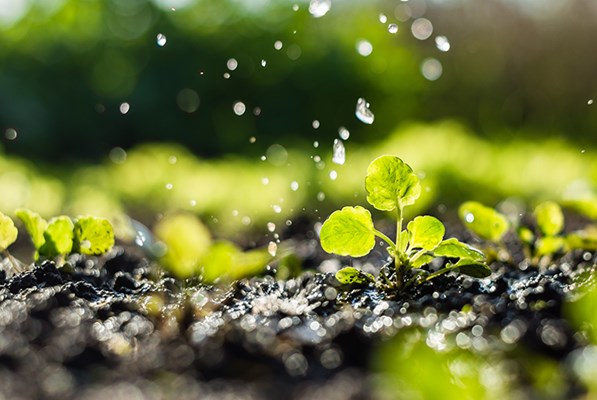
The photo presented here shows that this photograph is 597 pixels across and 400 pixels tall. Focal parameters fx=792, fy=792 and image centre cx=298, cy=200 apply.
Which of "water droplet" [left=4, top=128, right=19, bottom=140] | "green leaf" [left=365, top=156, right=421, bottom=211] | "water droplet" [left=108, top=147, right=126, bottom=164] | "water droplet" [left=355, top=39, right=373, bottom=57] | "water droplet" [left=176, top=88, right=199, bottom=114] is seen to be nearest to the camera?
"green leaf" [left=365, top=156, right=421, bottom=211]

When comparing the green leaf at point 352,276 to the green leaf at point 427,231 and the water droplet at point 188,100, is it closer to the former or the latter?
the green leaf at point 427,231

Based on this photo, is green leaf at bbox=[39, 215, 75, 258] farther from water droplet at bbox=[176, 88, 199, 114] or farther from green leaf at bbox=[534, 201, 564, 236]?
water droplet at bbox=[176, 88, 199, 114]

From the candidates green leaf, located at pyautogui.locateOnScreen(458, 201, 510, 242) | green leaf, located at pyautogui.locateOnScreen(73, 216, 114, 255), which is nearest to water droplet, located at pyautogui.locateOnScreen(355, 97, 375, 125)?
green leaf, located at pyautogui.locateOnScreen(458, 201, 510, 242)

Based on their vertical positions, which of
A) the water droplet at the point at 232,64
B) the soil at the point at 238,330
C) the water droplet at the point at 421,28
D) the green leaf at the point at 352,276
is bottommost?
the soil at the point at 238,330

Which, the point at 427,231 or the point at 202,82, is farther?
the point at 202,82

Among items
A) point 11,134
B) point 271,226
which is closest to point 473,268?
point 271,226

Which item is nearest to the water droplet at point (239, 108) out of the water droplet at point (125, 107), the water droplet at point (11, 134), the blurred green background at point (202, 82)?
the blurred green background at point (202, 82)

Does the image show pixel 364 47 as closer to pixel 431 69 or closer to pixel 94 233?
pixel 431 69
